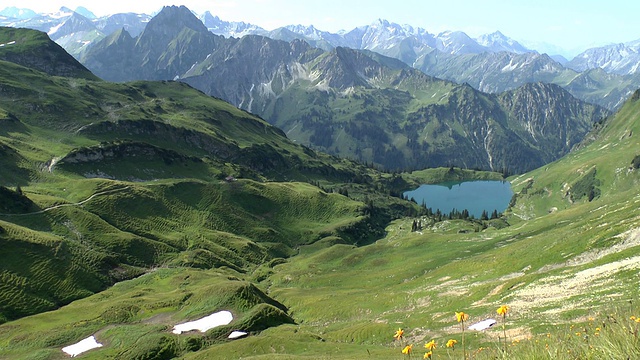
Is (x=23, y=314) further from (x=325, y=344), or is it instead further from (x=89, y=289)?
(x=325, y=344)

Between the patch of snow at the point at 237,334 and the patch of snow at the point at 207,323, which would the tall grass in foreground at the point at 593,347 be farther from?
the patch of snow at the point at 207,323

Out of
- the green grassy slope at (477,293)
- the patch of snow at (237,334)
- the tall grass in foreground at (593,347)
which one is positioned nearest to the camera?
the tall grass in foreground at (593,347)

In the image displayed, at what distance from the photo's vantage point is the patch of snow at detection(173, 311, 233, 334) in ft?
228

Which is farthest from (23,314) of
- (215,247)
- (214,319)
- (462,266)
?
(462,266)

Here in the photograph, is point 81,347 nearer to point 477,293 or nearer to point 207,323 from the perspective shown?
point 207,323

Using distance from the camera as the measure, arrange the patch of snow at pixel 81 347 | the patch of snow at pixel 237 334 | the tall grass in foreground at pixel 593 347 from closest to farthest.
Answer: the tall grass in foreground at pixel 593 347 → the patch of snow at pixel 237 334 → the patch of snow at pixel 81 347

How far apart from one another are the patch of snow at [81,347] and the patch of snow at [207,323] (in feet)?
41.7

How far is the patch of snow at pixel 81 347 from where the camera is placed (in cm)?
6679

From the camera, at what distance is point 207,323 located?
70.8 meters

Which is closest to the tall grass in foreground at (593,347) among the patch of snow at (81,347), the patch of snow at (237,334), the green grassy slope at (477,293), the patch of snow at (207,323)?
the green grassy slope at (477,293)

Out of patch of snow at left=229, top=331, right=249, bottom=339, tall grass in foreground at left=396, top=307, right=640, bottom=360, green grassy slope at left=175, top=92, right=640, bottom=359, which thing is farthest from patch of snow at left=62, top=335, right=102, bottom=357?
tall grass in foreground at left=396, top=307, right=640, bottom=360

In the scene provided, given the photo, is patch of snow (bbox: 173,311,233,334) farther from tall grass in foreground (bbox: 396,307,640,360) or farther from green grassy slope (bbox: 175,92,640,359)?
tall grass in foreground (bbox: 396,307,640,360)

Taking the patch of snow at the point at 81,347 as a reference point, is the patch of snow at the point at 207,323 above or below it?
above

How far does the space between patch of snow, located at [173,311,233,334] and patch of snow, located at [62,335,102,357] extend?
1270 centimetres
